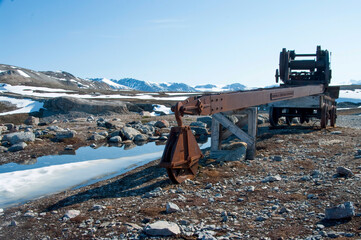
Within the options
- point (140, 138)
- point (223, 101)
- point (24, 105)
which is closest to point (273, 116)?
point (140, 138)

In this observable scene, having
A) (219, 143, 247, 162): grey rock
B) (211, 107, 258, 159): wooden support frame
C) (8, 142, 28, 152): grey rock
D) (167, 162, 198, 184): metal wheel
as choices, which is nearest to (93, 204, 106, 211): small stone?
(167, 162, 198, 184): metal wheel

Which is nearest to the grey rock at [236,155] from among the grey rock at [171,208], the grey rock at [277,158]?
the grey rock at [277,158]

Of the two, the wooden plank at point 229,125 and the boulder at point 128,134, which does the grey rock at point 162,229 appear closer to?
the wooden plank at point 229,125

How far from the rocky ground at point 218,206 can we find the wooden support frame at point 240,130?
0.49 meters

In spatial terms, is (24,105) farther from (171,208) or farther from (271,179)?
(171,208)

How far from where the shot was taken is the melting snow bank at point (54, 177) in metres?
9.21

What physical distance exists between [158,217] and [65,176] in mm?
6586

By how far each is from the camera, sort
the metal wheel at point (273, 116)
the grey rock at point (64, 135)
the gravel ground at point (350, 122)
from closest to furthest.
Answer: the metal wheel at point (273, 116), the grey rock at point (64, 135), the gravel ground at point (350, 122)

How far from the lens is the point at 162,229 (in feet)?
16.0

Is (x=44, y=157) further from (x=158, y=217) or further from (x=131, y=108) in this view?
(x=131, y=108)

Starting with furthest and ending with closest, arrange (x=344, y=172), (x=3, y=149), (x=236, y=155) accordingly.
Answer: (x=3, y=149), (x=236, y=155), (x=344, y=172)

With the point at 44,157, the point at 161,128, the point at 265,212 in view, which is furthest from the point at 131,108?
the point at 265,212

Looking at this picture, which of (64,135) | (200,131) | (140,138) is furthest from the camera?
(200,131)

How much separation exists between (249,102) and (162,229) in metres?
4.65
